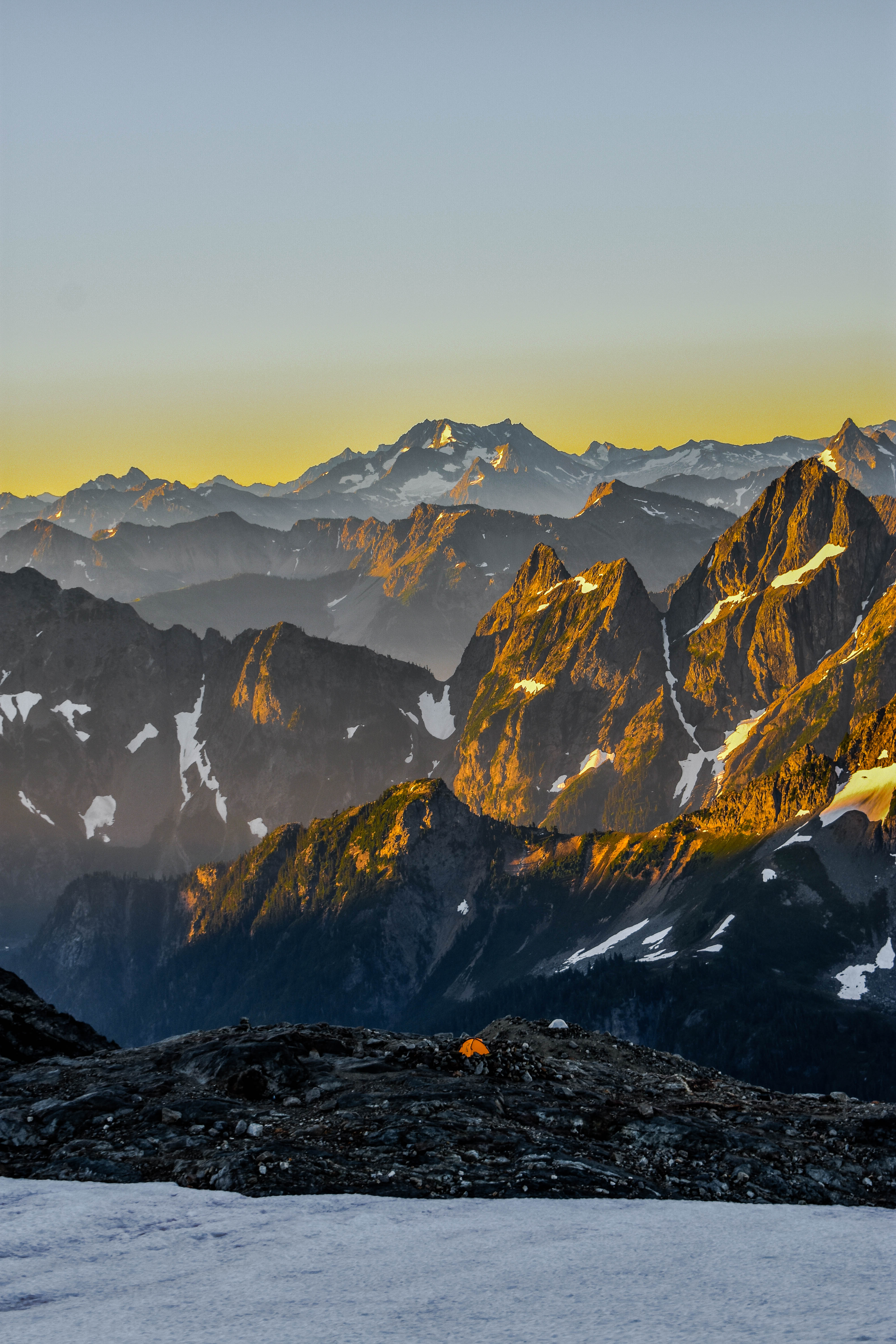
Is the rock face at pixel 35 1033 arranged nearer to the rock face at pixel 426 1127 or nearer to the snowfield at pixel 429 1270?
the rock face at pixel 426 1127

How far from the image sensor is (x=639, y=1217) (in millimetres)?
34875

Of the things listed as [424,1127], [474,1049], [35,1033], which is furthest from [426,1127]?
[35,1033]

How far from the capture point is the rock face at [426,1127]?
1596 inches

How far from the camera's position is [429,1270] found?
2995cm

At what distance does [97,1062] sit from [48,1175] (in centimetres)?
1784

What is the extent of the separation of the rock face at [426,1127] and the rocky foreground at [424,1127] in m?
0.09

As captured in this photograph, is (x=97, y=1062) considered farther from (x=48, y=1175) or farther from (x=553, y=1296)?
(x=553, y=1296)

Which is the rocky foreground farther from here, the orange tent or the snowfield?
the snowfield

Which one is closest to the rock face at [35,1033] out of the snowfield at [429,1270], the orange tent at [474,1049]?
the orange tent at [474,1049]

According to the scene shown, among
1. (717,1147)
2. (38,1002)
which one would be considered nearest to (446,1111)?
(717,1147)

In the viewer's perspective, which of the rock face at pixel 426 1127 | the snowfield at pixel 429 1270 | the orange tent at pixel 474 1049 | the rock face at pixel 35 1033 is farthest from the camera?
the rock face at pixel 35 1033

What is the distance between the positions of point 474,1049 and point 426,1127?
38.0 feet

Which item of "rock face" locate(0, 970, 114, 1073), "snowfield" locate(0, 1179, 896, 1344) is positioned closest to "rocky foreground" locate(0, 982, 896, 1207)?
"snowfield" locate(0, 1179, 896, 1344)

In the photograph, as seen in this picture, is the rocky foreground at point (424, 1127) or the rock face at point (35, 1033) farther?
the rock face at point (35, 1033)
